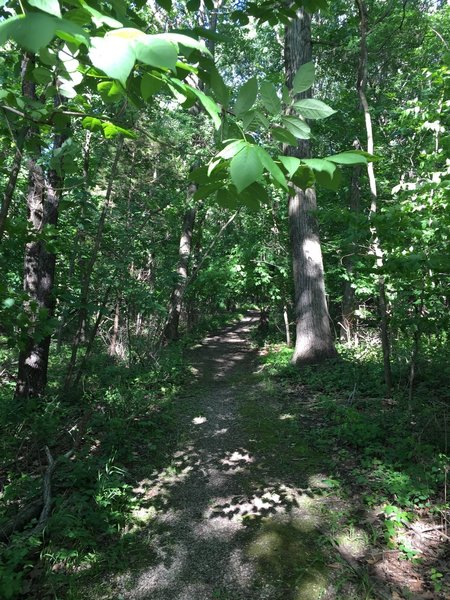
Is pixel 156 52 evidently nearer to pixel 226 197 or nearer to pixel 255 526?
pixel 226 197

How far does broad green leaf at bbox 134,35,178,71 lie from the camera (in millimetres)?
623

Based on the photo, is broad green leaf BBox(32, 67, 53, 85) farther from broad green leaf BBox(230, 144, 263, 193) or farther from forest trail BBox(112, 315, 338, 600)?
forest trail BBox(112, 315, 338, 600)

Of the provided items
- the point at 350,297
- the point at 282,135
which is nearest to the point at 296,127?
the point at 282,135

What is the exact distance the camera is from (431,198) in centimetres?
413

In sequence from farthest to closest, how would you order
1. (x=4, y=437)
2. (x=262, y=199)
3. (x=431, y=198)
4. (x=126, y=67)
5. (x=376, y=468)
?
(x=4, y=437)
(x=431, y=198)
(x=376, y=468)
(x=262, y=199)
(x=126, y=67)

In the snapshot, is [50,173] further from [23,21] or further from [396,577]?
[396,577]

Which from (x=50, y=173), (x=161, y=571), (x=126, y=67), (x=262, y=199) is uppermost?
(x=50, y=173)

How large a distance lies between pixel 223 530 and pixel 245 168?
3424mm

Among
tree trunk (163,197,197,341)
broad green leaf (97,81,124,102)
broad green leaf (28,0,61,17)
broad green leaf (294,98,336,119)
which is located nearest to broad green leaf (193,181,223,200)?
broad green leaf (294,98,336,119)

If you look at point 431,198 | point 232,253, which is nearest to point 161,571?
point 431,198

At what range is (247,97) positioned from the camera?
0.90 metres

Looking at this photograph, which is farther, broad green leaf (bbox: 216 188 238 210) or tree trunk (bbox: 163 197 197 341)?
tree trunk (bbox: 163 197 197 341)

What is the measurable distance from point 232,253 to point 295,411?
27.9 ft

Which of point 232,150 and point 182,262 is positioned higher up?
point 182,262
